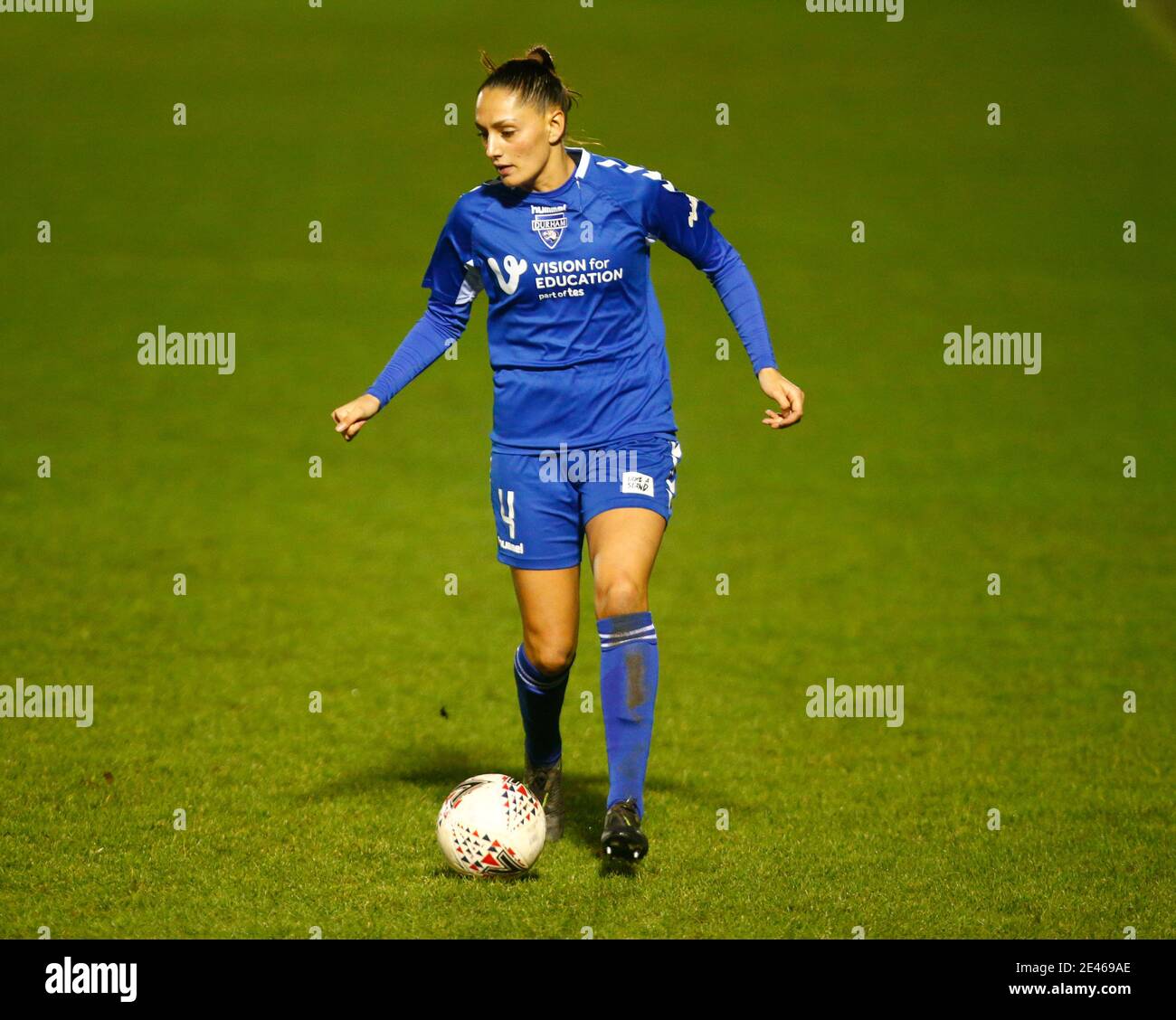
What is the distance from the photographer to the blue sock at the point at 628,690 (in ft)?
17.7

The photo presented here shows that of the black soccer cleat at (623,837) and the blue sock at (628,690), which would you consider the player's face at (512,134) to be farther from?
the black soccer cleat at (623,837)

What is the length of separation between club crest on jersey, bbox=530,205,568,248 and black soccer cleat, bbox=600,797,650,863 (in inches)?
73.0

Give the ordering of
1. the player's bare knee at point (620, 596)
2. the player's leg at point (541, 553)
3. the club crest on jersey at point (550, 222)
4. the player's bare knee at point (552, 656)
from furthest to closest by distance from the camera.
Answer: the player's bare knee at point (552, 656), the player's leg at point (541, 553), the club crest on jersey at point (550, 222), the player's bare knee at point (620, 596)

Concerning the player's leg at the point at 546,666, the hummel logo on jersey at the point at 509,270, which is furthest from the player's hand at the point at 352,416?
the player's leg at the point at 546,666

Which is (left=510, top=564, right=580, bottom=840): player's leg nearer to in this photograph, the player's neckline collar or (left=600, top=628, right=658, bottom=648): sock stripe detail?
(left=600, top=628, right=658, bottom=648): sock stripe detail

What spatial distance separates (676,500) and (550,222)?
7.04 m

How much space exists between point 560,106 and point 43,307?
46.3 feet

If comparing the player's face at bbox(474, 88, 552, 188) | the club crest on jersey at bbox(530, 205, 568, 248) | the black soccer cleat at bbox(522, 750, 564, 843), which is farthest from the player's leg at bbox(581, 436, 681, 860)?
the player's face at bbox(474, 88, 552, 188)

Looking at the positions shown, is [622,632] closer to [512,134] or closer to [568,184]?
[568,184]

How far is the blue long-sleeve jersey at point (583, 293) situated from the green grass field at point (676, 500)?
1.53 m

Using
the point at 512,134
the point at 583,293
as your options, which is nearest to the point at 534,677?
the point at 583,293

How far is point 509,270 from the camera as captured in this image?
5516 mm

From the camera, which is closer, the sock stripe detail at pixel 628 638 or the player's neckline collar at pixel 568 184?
the sock stripe detail at pixel 628 638

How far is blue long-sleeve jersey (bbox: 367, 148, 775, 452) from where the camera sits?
5.48 meters
